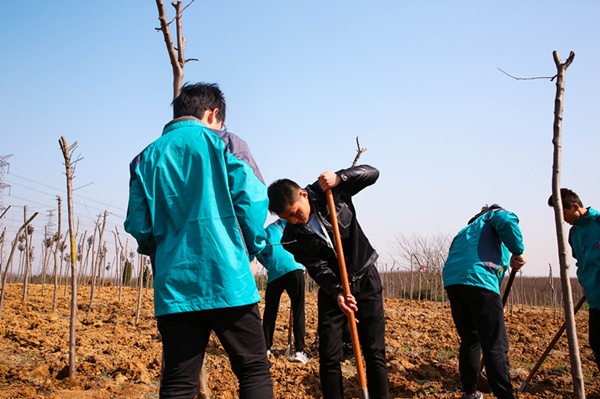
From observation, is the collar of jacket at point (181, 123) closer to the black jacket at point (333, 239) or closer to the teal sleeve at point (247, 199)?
the teal sleeve at point (247, 199)

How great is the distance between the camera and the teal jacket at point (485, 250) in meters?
3.16

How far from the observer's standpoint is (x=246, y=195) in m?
1.84

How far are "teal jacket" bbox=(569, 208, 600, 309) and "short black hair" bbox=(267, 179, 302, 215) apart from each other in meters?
2.47

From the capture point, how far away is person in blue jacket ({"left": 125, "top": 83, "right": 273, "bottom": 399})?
1.74m

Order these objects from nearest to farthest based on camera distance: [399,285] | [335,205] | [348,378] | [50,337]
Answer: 1. [335,205]
2. [348,378]
3. [50,337]
4. [399,285]

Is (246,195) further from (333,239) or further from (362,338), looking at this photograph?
(362,338)

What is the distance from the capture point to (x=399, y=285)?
70.3ft

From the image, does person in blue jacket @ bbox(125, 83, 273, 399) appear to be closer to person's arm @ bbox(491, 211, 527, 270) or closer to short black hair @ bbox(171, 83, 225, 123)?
short black hair @ bbox(171, 83, 225, 123)

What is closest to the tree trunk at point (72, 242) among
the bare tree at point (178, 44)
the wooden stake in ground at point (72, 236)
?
the wooden stake in ground at point (72, 236)

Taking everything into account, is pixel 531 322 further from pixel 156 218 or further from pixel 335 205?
pixel 156 218

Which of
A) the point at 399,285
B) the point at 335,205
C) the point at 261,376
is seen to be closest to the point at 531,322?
the point at 335,205

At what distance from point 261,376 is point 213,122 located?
3.83 feet

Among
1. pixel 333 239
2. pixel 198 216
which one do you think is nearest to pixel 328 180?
pixel 333 239

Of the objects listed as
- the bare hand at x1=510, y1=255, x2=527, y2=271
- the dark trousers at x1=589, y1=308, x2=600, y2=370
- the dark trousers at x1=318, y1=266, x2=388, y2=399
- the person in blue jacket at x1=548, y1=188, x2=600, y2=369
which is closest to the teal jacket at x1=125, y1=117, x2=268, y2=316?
the dark trousers at x1=318, y1=266, x2=388, y2=399
